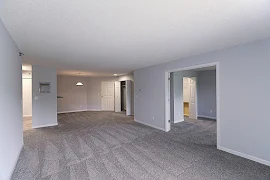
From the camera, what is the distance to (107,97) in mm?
10000

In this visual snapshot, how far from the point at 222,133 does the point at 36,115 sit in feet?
20.4

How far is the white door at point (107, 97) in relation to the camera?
32.7ft

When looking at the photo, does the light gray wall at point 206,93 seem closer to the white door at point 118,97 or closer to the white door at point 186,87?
the white door at point 186,87

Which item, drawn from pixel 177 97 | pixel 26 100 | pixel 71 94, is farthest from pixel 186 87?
pixel 26 100

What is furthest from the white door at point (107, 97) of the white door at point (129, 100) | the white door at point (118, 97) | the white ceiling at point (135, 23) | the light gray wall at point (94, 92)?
the white ceiling at point (135, 23)

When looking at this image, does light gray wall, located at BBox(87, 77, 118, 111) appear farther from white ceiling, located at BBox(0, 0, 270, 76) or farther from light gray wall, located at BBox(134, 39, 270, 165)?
light gray wall, located at BBox(134, 39, 270, 165)

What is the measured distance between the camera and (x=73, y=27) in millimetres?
2170

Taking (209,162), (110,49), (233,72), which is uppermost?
(110,49)

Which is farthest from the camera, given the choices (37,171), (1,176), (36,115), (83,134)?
(36,115)

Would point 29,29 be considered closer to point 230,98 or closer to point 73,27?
point 73,27

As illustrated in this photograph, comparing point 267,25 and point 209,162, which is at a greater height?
point 267,25

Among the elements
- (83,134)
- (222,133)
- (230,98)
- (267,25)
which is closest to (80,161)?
(83,134)

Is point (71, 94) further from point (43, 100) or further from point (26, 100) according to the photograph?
point (43, 100)

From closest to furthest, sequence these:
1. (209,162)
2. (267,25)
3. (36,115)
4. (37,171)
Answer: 1. (267,25)
2. (37,171)
3. (209,162)
4. (36,115)
